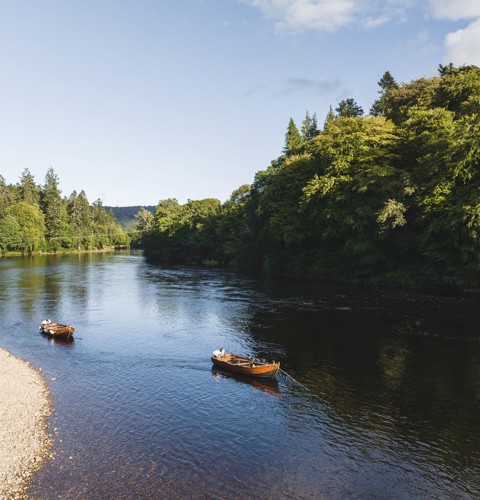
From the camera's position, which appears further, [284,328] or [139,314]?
[139,314]

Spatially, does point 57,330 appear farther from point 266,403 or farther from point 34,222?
point 34,222

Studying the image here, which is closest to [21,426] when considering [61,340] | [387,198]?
[61,340]

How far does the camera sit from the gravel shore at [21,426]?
15.7m

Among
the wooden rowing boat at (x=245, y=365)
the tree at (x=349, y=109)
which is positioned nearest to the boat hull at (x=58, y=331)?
the wooden rowing boat at (x=245, y=365)

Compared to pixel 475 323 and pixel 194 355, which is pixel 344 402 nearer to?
pixel 194 355

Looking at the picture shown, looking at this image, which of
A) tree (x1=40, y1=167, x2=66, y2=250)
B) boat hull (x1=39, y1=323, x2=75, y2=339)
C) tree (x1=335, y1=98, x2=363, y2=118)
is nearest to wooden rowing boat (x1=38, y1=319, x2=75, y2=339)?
boat hull (x1=39, y1=323, x2=75, y2=339)

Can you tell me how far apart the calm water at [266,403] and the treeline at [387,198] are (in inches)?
425

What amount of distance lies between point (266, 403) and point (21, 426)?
39.9ft

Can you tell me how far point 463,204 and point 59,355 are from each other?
4445 centimetres

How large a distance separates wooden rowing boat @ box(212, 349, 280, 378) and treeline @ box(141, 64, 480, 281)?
3174 cm

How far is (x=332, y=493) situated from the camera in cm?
1498

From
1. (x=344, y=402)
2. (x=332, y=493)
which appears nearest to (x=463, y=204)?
(x=344, y=402)

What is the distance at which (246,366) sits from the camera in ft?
87.2

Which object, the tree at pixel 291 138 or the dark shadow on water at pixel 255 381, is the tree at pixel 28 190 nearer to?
the tree at pixel 291 138
